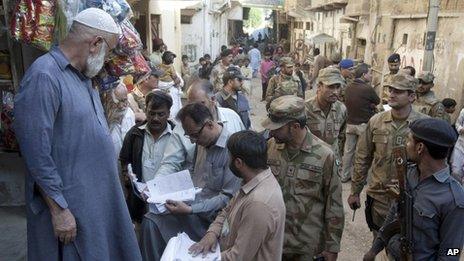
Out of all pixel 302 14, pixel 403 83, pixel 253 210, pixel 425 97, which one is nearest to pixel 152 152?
pixel 253 210

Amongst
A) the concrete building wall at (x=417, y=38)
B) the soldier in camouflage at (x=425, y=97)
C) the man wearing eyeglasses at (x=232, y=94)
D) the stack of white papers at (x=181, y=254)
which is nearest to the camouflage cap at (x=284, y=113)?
the stack of white papers at (x=181, y=254)

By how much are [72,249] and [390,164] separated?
8.57 feet

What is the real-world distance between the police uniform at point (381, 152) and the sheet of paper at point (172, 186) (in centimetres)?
167

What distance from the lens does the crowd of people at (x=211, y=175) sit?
2.11 metres

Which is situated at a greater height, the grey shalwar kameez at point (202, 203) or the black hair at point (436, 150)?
the black hair at point (436, 150)

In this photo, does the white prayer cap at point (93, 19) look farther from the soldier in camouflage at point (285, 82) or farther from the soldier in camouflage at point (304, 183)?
the soldier in camouflage at point (285, 82)

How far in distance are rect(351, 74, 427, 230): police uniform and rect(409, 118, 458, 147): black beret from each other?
1150 mm

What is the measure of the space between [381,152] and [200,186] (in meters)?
1.65

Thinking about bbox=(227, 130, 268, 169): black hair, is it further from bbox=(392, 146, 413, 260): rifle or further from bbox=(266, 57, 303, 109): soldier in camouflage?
bbox=(266, 57, 303, 109): soldier in camouflage

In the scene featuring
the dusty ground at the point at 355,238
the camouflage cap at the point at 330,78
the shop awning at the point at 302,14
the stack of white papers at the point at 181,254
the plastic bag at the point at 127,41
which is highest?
the shop awning at the point at 302,14

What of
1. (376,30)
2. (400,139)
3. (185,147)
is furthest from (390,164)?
(376,30)

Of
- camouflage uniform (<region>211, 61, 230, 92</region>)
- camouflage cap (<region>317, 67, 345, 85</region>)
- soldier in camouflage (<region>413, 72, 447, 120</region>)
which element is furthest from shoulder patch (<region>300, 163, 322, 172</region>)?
camouflage uniform (<region>211, 61, 230, 92</region>)

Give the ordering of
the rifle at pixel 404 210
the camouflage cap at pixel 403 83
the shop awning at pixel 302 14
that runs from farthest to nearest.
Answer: the shop awning at pixel 302 14
the camouflage cap at pixel 403 83
the rifle at pixel 404 210

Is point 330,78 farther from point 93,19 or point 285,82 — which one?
point 285,82
